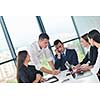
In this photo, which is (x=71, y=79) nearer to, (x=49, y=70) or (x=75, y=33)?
(x=49, y=70)

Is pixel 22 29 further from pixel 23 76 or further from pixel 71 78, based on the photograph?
pixel 71 78

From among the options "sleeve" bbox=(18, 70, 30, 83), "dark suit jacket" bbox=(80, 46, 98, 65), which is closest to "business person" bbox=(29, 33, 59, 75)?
"sleeve" bbox=(18, 70, 30, 83)

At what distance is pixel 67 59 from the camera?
1820mm

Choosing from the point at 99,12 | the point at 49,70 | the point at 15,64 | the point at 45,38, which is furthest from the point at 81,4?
the point at 15,64

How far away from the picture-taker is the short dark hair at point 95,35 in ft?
5.74

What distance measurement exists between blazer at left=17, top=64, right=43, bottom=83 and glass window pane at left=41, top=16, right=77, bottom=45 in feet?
0.83

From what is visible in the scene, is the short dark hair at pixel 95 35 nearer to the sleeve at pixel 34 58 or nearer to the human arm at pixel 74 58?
the human arm at pixel 74 58

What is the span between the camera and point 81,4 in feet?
5.59

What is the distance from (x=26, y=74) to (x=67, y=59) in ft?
0.98

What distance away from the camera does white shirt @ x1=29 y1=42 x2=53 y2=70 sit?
5.98 ft

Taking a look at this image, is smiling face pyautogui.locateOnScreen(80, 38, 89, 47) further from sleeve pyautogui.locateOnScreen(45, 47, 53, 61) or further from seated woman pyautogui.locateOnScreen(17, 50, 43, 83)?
seated woman pyautogui.locateOnScreen(17, 50, 43, 83)

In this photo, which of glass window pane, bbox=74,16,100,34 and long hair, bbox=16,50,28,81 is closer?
glass window pane, bbox=74,16,100,34

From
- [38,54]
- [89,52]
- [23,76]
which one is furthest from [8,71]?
[89,52]

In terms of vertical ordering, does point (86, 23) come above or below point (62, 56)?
above
